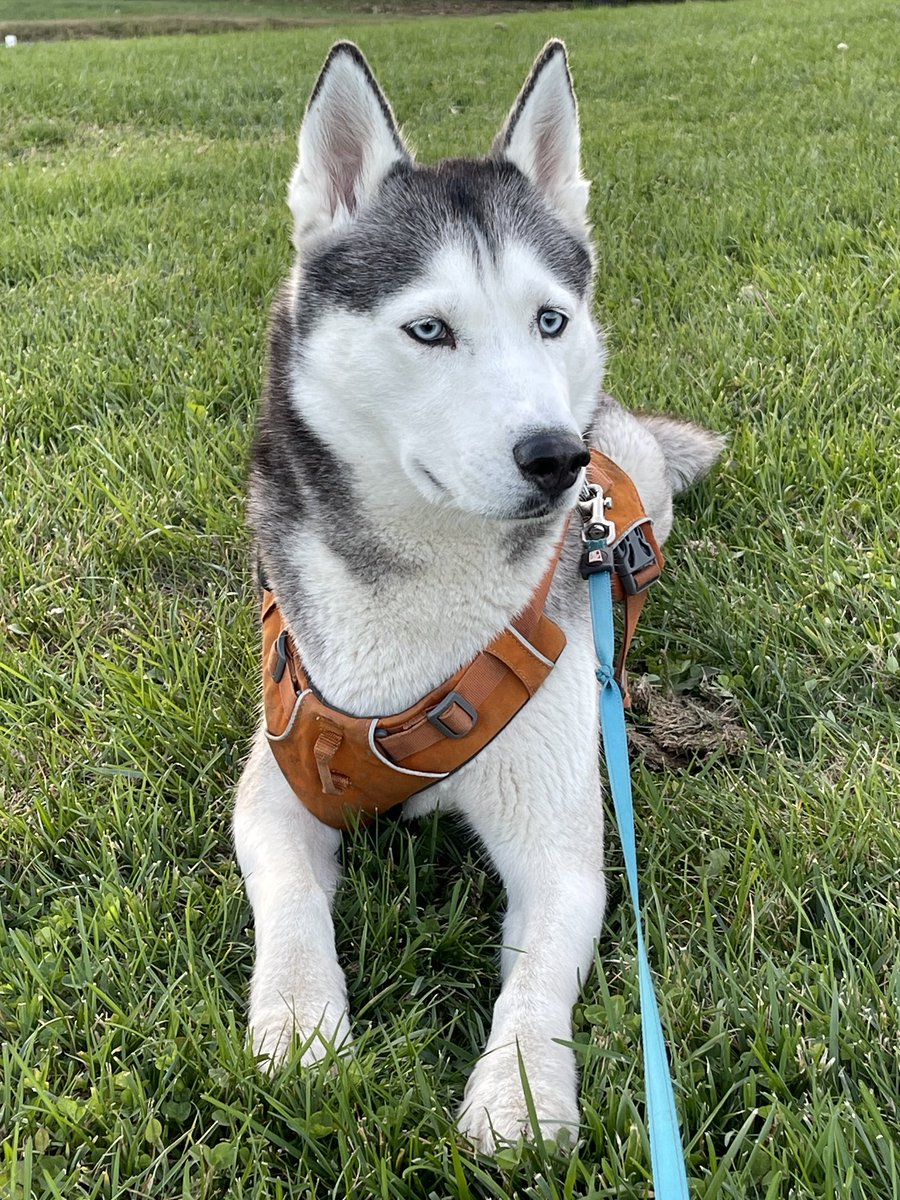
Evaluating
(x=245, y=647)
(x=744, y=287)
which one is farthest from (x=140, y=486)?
(x=744, y=287)

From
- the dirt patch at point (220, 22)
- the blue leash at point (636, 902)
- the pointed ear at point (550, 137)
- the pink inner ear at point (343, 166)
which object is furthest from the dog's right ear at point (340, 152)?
the dirt patch at point (220, 22)

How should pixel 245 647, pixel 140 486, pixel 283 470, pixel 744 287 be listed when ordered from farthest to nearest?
pixel 744 287
pixel 140 486
pixel 245 647
pixel 283 470

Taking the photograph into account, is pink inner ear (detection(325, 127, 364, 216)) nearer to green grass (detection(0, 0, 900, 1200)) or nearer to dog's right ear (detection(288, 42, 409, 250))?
dog's right ear (detection(288, 42, 409, 250))

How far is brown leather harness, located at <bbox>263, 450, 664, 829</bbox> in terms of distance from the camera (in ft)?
6.40

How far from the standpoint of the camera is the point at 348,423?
6.66ft

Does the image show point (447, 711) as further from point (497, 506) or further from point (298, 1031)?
point (298, 1031)

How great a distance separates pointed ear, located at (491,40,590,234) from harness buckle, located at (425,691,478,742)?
138cm

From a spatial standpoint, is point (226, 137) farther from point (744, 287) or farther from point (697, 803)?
point (697, 803)

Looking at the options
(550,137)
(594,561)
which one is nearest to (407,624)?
(594,561)

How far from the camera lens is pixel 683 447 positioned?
3352mm

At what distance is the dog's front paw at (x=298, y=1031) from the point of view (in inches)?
62.5

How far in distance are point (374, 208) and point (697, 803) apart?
1645mm

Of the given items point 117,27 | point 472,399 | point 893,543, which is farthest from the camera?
point 117,27

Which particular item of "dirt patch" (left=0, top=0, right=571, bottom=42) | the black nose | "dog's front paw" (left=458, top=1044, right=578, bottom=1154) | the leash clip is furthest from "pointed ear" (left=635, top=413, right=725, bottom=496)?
"dirt patch" (left=0, top=0, right=571, bottom=42)
